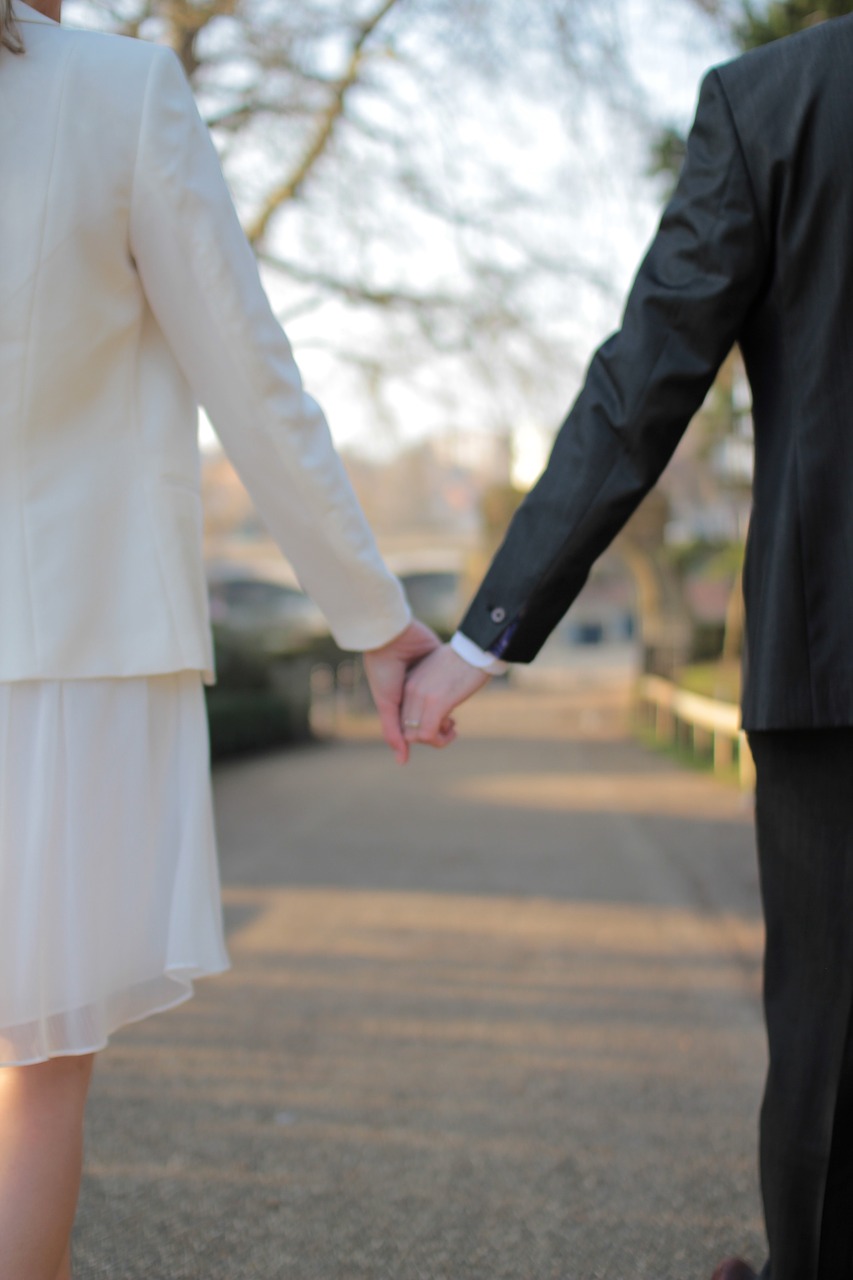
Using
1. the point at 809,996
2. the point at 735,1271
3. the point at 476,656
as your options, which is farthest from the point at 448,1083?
the point at 809,996

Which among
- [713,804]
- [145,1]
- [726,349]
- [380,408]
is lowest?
[713,804]

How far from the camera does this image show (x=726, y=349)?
1613mm

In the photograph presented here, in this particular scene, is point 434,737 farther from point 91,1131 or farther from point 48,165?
point 91,1131

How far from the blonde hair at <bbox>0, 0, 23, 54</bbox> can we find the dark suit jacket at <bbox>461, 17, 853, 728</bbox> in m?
0.82

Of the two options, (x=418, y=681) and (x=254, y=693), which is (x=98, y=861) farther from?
(x=254, y=693)

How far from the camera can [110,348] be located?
5.26 feet

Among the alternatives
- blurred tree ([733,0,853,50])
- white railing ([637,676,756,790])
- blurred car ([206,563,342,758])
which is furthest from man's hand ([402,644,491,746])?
blurred car ([206,563,342,758])

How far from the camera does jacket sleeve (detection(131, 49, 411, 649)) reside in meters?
1.58

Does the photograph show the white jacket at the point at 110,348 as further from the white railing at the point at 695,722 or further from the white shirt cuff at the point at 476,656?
the white railing at the point at 695,722

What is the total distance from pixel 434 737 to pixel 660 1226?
1127 mm

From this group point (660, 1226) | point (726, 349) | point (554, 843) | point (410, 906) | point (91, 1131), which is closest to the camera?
point (726, 349)

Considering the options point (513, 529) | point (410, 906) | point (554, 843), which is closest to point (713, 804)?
point (554, 843)

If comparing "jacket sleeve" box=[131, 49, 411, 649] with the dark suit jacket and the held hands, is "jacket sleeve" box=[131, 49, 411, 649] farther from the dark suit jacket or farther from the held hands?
the dark suit jacket

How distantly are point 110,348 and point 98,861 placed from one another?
0.64 m
